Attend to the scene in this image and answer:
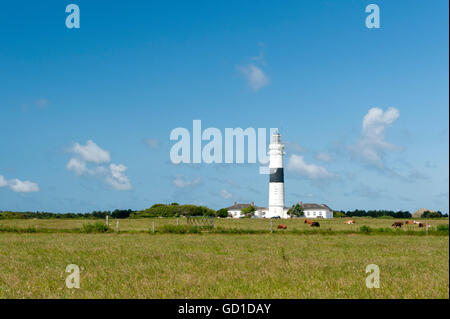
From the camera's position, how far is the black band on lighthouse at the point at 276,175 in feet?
404

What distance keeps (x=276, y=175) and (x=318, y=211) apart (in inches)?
2434

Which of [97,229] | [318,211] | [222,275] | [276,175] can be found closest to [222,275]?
[222,275]

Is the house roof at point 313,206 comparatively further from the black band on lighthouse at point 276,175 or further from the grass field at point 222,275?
the grass field at point 222,275

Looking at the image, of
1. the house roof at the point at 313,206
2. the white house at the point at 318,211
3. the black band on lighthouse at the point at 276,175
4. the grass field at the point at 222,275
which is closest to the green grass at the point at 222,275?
the grass field at the point at 222,275

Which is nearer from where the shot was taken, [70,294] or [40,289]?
[70,294]

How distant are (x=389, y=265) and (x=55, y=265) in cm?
1474

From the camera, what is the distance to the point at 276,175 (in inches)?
4855

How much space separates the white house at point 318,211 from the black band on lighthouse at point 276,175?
192 feet

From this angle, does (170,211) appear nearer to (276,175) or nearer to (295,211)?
(276,175)

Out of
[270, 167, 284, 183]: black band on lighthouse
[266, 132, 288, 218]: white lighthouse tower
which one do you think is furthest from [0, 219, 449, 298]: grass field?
[266, 132, 288, 218]: white lighthouse tower
